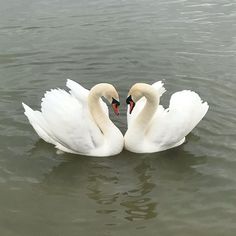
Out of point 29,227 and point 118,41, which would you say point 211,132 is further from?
point 118,41

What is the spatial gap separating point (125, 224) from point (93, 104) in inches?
80.0

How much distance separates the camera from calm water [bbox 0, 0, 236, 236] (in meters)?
5.87

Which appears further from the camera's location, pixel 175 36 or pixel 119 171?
pixel 175 36

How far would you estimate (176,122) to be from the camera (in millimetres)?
6988

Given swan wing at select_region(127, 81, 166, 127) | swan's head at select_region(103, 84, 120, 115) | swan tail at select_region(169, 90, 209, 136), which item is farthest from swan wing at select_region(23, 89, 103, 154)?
swan tail at select_region(169, 90, 209, 136)

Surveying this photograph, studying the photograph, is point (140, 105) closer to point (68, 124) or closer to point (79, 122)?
point (79, 122)

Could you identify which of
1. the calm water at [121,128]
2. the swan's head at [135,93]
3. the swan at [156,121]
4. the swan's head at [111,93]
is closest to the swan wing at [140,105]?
the swan at [156,121]

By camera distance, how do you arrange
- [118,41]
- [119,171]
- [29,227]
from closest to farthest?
[29,227] < [119,171] < [118,41]

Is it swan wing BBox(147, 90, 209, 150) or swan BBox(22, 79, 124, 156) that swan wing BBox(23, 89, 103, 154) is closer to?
swan BBox(22, 79, 124, 156)

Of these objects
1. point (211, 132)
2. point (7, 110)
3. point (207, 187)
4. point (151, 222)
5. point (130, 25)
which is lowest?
point (151, 222)

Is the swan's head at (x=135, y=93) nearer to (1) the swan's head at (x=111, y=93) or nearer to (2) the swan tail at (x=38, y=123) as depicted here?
(1) the swan's head at (x=111, y=93)

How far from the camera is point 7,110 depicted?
8570 millimetres

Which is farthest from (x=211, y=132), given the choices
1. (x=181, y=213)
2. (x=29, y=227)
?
(x=29, y=227)

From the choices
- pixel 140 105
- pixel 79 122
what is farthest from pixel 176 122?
pixel 79 122
